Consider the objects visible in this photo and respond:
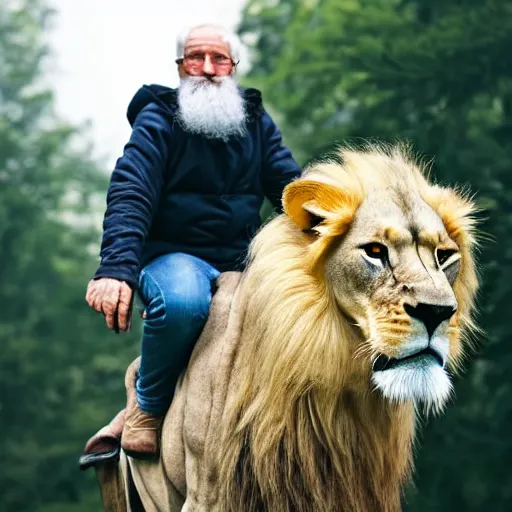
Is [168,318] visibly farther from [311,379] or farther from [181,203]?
[311,379]

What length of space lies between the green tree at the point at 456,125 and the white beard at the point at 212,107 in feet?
20.7

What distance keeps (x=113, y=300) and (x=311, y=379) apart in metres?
0.65

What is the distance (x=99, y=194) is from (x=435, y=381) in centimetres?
2112

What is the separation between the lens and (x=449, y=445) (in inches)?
430

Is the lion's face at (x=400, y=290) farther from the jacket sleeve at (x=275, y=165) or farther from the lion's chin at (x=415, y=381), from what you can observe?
the jacket sleeve at (x=275, y=165)

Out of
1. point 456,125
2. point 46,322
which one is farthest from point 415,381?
point 46,322

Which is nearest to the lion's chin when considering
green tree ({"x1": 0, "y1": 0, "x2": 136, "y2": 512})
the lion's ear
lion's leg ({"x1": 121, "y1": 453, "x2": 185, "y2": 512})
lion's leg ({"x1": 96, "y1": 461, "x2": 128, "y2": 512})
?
the lion's ear

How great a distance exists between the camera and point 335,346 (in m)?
3.22

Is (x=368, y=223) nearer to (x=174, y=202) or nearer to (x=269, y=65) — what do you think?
(x=174, y=202)

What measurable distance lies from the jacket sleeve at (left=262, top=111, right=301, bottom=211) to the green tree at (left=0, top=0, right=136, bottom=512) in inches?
465

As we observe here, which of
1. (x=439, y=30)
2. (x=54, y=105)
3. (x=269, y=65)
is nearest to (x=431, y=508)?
(x=439, y=30)

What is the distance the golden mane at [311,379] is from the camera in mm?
3256

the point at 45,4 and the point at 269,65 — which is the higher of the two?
the point at 45,4

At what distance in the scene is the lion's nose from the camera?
9.80 ft
